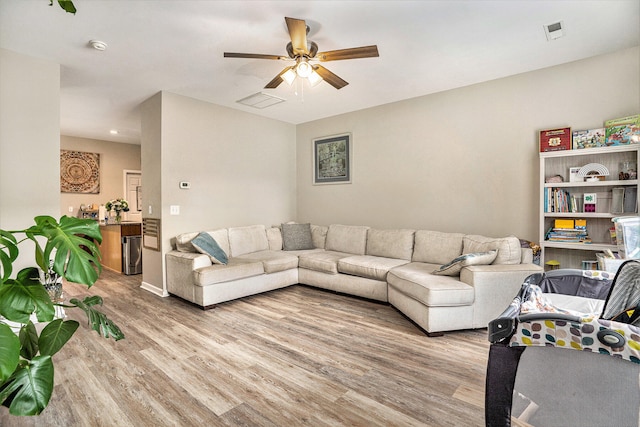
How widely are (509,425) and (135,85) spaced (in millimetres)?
4651

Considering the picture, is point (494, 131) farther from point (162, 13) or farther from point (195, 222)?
point (195, 222)

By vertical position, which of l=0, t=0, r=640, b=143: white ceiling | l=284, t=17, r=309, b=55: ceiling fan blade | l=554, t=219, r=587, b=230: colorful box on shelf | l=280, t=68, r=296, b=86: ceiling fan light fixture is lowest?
l=554, t=219, r=587, b=230: colorful box on shelf

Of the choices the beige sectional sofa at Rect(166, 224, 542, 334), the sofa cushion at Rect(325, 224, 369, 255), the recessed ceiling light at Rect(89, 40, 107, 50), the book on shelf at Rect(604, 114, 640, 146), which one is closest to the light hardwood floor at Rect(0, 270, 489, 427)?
the beige sectional sofa at Rect(166, 224, 542, 334)

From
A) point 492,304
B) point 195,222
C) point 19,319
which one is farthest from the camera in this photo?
point 195,222

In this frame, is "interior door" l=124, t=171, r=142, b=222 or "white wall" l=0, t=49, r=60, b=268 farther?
"interior door" l=124, t=171, r=142, b=222

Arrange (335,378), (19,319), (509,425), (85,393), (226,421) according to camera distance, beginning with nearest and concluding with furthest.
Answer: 1. (19,319)
2. (509,425)
3. (226,421)
4. (85,393)
5. (335,378)

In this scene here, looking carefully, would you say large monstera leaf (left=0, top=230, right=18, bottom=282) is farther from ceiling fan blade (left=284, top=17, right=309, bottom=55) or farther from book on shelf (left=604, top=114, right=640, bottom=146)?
book on shelf (left=604, top=114, right=640, bottom=146)

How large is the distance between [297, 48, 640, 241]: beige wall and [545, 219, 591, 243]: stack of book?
0.23m

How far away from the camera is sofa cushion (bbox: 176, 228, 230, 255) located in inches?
161

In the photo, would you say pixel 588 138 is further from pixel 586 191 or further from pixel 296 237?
pixel 296 237

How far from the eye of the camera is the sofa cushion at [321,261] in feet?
13.7

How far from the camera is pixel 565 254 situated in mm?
3391

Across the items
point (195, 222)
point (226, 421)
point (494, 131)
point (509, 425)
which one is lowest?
point (226, 421)

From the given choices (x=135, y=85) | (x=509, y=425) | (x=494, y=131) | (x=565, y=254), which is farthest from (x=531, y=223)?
(x=135, y=85)
